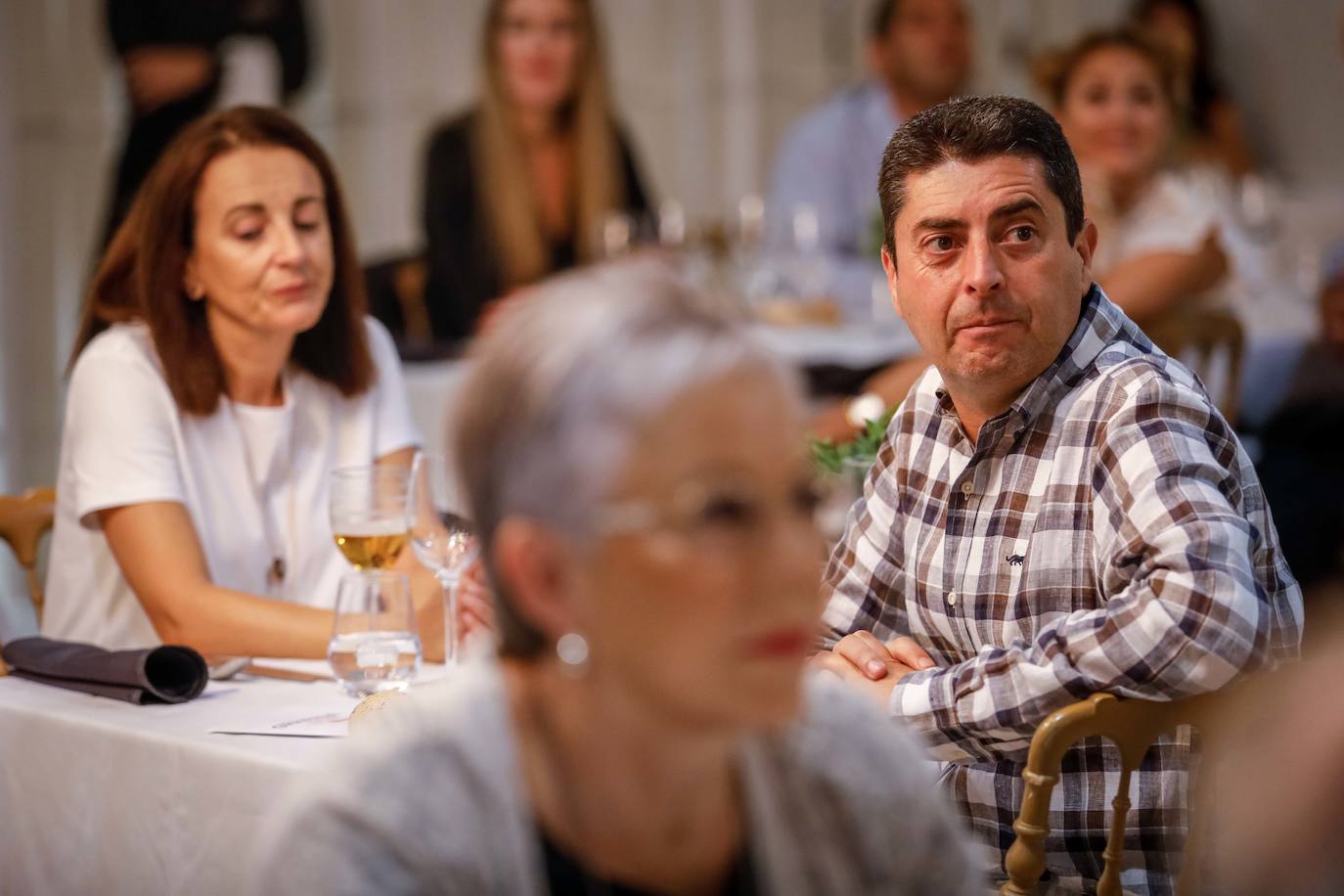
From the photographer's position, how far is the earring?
108 centimetres

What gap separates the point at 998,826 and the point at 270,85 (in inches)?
235

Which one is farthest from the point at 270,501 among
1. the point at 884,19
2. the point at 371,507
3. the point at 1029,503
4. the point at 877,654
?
the point at 884,19

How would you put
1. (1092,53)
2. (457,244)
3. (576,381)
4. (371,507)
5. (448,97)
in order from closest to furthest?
(576,381) < (371,507) < (1092,53) < (457,244) < (448,97)

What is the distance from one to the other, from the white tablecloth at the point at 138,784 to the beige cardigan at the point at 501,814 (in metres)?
0.59

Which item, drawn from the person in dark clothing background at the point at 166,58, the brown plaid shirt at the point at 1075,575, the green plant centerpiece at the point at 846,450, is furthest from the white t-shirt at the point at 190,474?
the person in dark clothing background at the point at 166,58

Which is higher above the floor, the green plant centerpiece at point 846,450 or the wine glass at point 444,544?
the green plant centerpiece at point 846,450

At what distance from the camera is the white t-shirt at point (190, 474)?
→ 254cm

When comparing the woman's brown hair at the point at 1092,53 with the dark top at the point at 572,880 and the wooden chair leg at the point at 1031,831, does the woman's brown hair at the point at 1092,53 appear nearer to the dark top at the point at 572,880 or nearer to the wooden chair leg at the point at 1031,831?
the wooden chair leg at the point at 1031,831

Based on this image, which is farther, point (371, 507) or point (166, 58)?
point (166, 58)

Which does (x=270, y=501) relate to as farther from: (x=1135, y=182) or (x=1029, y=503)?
(x=1135, y=182)

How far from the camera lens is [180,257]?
2.71 meters

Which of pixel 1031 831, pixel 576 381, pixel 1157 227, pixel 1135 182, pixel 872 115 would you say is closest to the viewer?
pixel 576 381

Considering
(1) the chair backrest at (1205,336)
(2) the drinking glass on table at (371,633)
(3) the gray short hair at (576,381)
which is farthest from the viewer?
(1) the chair backrest at (1205,336)

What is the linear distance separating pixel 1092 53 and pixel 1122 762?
330 cm
